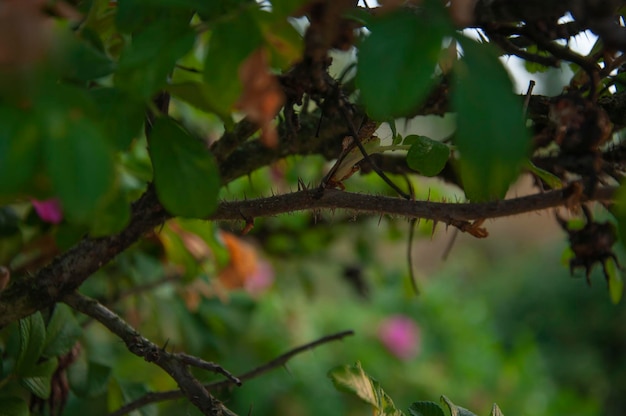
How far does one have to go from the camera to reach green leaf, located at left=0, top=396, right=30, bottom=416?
0.49m

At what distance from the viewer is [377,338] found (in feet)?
7.11

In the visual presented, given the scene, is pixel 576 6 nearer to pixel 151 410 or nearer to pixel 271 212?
pixel 271 212

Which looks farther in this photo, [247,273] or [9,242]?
[247,273]

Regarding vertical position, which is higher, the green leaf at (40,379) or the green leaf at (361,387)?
the green leaf at (361,387)

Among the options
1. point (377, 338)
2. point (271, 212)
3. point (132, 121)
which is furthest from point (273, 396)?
point (132, 121)

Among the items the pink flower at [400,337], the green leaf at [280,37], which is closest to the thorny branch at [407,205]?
the green leaf at [280,37]

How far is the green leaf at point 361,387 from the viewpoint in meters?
0.47

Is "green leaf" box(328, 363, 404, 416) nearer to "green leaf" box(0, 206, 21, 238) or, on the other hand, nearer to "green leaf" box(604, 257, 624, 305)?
"green leaf" box(604, 257, 624, 305)

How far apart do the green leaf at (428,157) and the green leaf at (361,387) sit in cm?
15

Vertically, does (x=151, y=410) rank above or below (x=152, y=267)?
above

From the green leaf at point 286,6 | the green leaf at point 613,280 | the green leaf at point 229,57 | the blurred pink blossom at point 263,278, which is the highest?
the green leaf at point 286,6

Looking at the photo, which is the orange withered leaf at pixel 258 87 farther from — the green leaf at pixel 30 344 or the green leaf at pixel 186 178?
the green leaf at pixel 30 344

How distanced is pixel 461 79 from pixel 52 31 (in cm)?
15

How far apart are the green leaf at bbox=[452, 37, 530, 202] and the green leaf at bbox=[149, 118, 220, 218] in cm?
11
